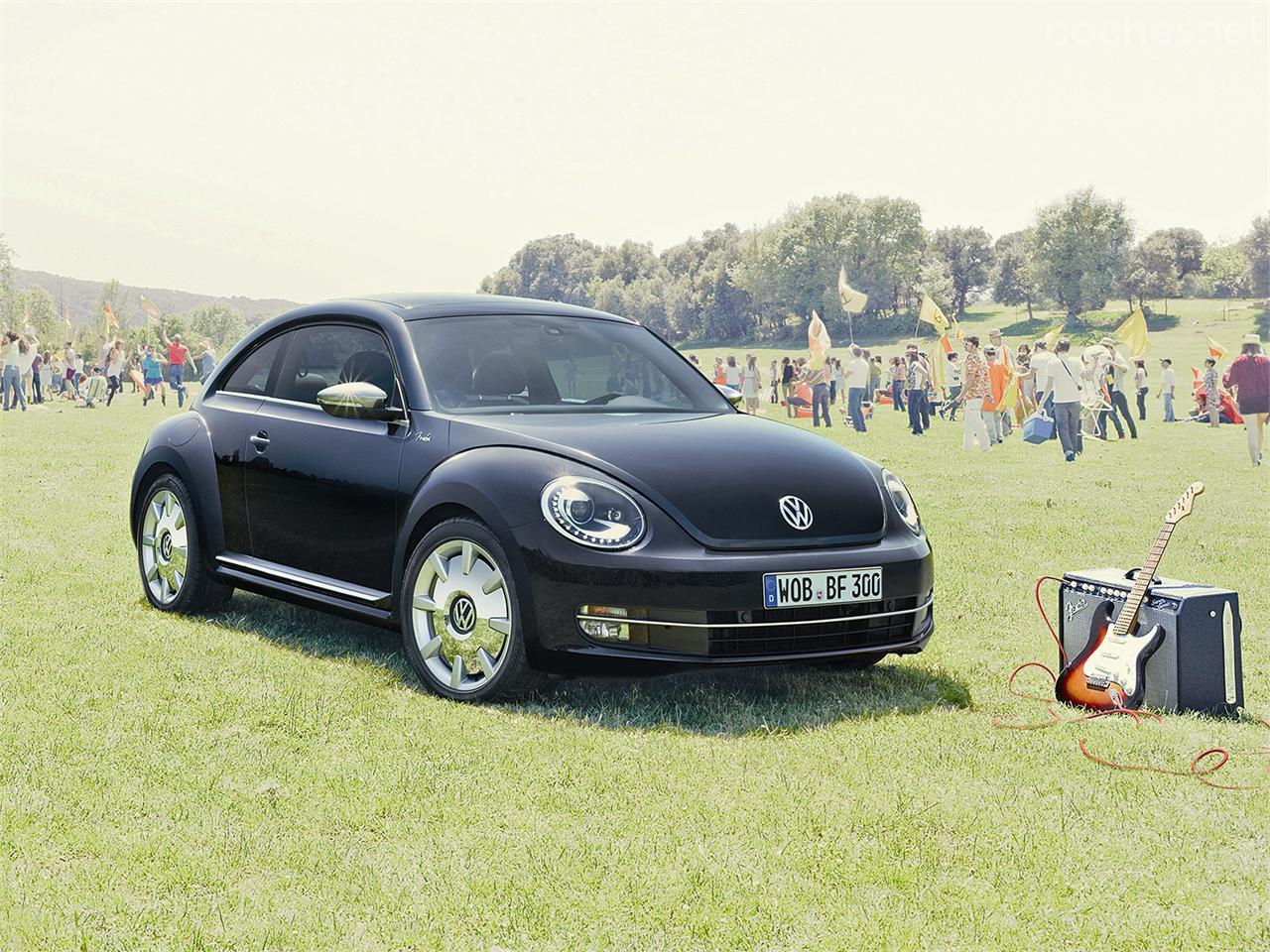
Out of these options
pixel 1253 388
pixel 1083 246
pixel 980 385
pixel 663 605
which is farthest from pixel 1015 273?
pixel 663 605

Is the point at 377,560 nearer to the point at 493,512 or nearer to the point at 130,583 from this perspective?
the point at 493,512

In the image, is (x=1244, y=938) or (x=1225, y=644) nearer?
(x=1244, y=938)

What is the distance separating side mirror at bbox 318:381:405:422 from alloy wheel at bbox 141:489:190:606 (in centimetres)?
146

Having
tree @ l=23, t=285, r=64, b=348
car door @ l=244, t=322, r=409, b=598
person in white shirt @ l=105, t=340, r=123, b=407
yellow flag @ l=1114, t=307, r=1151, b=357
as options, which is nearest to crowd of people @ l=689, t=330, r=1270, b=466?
yellow flag @ l=1114, t=307, r=1151, b=357

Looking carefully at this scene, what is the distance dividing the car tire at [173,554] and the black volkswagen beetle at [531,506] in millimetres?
22

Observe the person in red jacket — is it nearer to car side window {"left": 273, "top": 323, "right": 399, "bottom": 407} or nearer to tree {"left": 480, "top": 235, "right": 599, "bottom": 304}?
car side window {"left": 273, "top": 323, "right": 399, "bottom": 407}

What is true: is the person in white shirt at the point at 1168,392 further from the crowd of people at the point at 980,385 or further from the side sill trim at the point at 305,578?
the side sill trim at the point at 305,578

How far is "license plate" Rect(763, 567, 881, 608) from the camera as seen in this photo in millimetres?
5383

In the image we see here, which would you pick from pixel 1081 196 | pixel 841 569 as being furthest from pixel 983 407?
pixel 1081 196

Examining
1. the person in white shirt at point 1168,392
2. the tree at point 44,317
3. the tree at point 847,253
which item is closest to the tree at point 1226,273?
the tree at point 847,253

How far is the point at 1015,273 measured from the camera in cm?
11175

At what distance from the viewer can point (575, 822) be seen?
423 cm

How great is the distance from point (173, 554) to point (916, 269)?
108253 millimetres

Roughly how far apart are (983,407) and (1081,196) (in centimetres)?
7734
